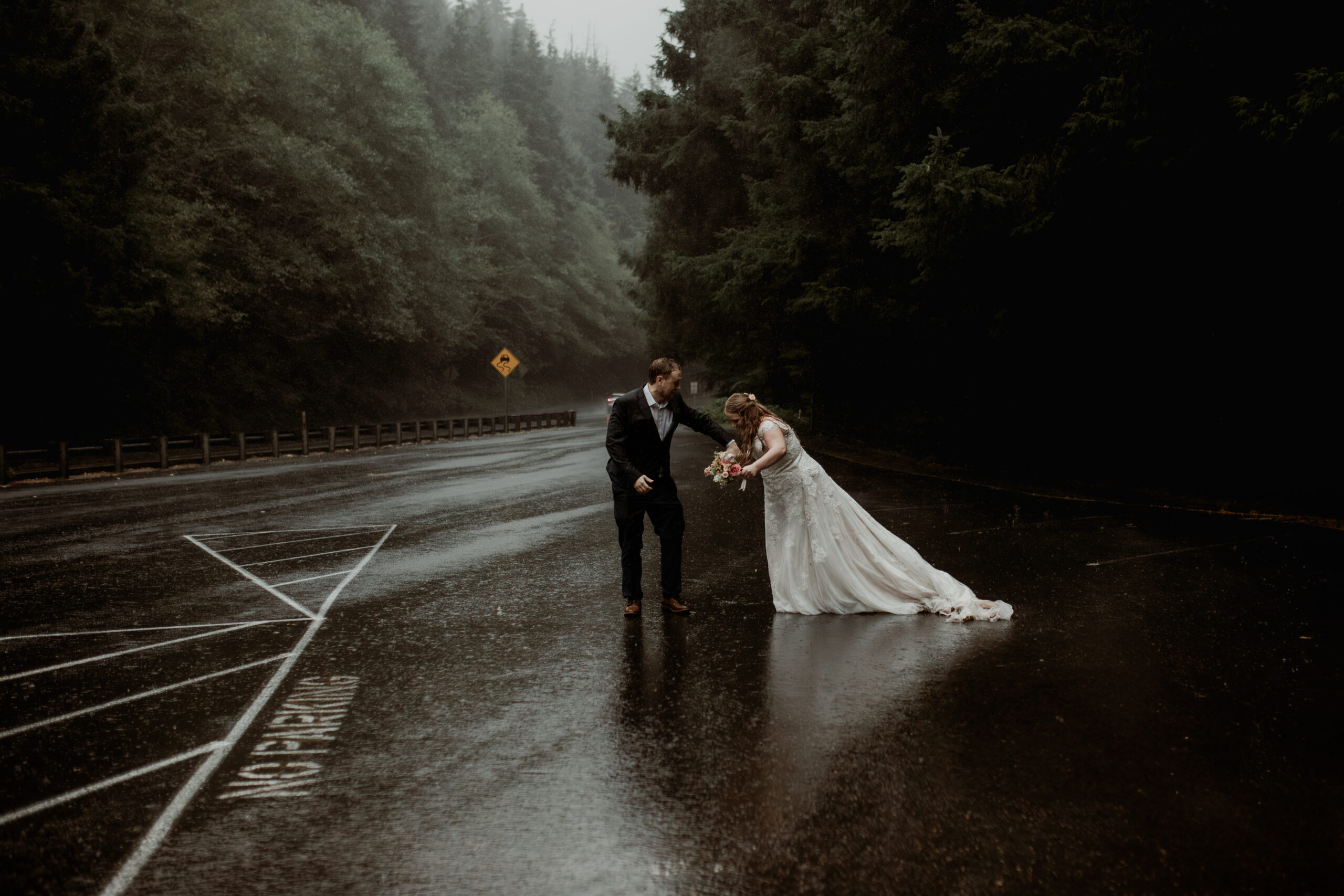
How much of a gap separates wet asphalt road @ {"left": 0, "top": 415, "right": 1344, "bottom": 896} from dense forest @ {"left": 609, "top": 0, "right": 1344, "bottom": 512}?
381 cm

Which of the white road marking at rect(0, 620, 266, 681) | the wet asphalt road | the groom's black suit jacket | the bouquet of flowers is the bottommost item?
the wet asphalt road

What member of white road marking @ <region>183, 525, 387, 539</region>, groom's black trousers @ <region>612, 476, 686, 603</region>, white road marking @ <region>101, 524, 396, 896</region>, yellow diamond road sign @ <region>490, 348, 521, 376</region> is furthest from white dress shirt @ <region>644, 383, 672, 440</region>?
yellow diamond road sign @ <region>490, 348, 521, 376</region>

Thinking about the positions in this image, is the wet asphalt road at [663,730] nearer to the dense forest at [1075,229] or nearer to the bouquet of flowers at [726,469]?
the bouquet of flowers at [726,469]

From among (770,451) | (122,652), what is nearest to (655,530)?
(770,451)

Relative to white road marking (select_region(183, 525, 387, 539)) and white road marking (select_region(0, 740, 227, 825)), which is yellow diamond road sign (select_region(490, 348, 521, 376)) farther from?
white road marking (select_region(0, 740, 227, 825))

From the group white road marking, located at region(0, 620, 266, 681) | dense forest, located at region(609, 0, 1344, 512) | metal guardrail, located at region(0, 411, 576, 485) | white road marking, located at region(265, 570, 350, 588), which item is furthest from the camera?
metal guardrail, located at region(0, 411, 576, 485)

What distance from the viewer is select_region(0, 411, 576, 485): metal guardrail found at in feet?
71.5

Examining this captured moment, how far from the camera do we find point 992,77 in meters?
14.1

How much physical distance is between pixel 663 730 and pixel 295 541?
8.15 meters

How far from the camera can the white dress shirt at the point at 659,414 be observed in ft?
24.5

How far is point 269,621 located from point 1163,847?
635 centimetres

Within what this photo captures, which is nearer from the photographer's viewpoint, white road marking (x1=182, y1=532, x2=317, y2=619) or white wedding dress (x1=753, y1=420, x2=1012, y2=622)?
white wedding dress (x1=753, y1=420, x2=1012, y2=622)

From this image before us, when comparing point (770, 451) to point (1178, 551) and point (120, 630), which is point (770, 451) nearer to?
point (1178, 551)

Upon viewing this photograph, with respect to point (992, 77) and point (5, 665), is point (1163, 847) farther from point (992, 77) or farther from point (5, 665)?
point (992, 77)
